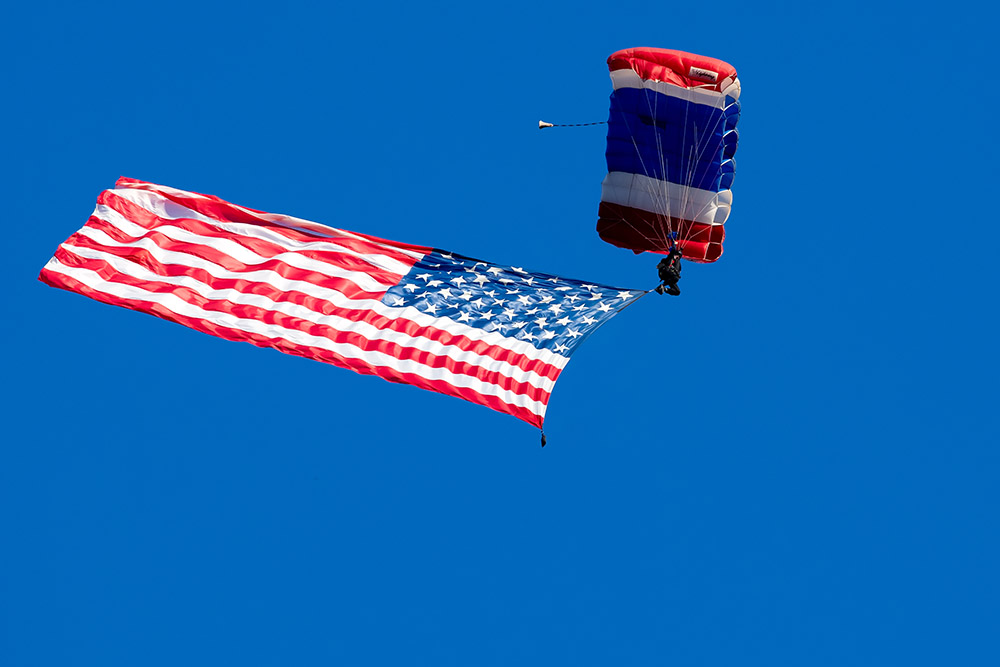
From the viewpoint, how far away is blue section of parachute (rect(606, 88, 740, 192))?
2448cm

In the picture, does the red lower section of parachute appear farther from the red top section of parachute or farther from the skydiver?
the red top section of parachute

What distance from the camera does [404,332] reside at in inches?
979

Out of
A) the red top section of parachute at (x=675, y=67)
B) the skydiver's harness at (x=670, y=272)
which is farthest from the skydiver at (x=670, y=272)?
the red top section of parachute at (x=675, y=67)

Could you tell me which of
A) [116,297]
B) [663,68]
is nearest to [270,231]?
[116,297]

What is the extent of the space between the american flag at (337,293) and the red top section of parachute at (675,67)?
3.43 metres

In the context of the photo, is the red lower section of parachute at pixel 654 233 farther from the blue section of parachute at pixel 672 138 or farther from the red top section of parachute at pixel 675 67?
the red top section of parachute at pixel 675 67

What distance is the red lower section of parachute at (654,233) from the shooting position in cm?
2522

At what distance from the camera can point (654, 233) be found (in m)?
25.5

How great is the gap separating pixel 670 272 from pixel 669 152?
74.4 inches

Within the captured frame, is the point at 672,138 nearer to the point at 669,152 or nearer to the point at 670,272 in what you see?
the point at 669,152

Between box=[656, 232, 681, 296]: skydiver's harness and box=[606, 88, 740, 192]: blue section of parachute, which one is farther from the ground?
box=[606, 88, 740, 192]: blue section of parachute

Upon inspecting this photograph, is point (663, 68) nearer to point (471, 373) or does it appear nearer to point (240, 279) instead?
point (471, 373)

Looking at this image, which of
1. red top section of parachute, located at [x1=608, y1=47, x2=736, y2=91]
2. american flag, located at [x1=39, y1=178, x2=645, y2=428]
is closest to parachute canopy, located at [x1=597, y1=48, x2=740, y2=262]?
red top section of parachute, located at [x1=608, y1=47, x2=736, y2=91]

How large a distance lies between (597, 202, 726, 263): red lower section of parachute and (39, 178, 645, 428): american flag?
2.80ft
